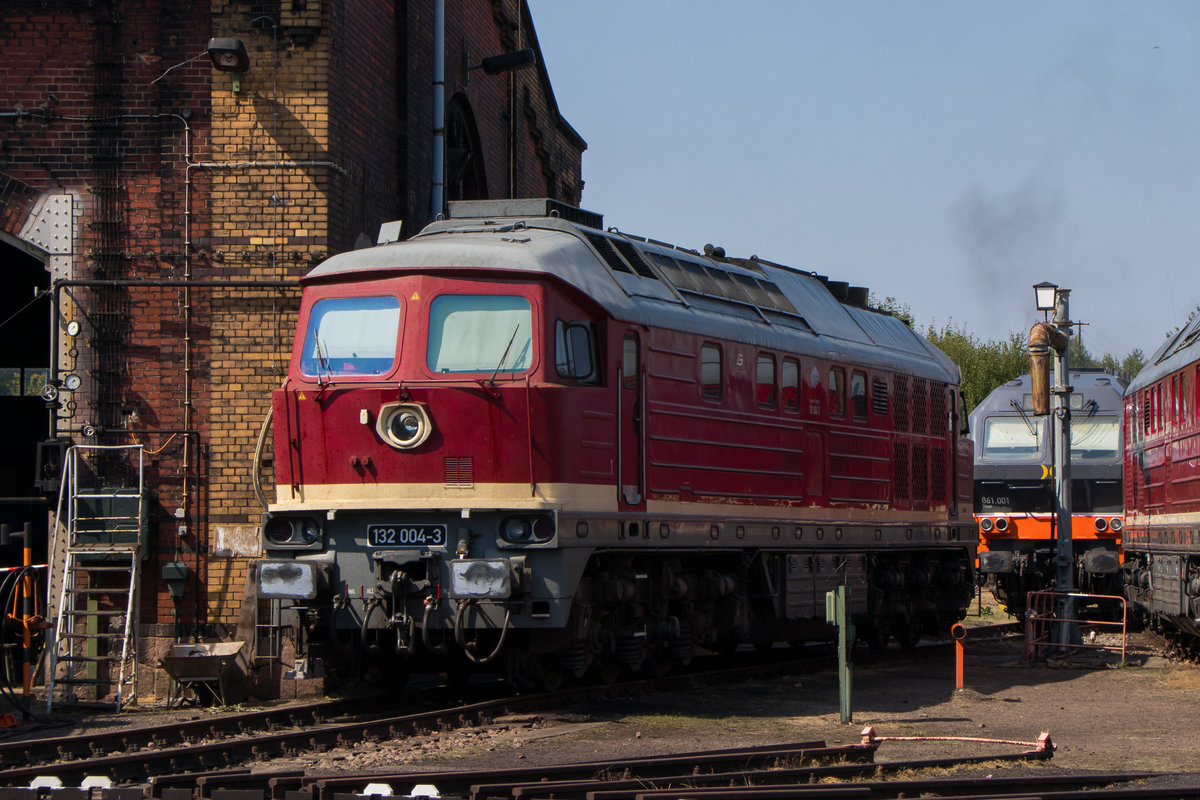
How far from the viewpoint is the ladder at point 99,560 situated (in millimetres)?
13688

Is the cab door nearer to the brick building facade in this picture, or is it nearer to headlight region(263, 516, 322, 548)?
headlight region(263, 516, 322, 548)

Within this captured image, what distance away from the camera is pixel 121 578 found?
14.4 m

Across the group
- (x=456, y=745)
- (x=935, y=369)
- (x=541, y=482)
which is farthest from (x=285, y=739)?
(x=935, y=369)

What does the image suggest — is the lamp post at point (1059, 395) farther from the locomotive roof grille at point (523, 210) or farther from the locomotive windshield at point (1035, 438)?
the locomotive roof grille at point (523, 210)

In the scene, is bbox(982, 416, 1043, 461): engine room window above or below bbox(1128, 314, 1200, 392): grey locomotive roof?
below

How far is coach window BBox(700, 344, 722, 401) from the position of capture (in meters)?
13.5

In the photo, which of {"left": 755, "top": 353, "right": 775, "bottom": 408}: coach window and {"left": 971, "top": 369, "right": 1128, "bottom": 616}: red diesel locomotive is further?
{"left": 971, "top": 369, "right": 1128, "bottom": 616}: red diesel locomotive

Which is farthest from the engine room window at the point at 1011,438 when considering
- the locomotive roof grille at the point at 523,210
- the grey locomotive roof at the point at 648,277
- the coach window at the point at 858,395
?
the locomotive roof grille at the point at 523,210

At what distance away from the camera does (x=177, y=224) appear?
14727 millimetres

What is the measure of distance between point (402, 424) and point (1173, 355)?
9.99 meters

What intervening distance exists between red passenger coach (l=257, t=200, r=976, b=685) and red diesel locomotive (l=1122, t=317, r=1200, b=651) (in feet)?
14.3

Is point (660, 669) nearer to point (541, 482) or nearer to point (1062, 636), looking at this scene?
point (541, 482)

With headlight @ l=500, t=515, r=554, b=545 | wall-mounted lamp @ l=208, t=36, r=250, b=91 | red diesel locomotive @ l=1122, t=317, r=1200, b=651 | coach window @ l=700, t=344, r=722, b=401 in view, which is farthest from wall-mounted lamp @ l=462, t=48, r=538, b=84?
headlight @ l=500, t=515, r=554, b=545

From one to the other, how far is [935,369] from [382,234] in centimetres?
827
